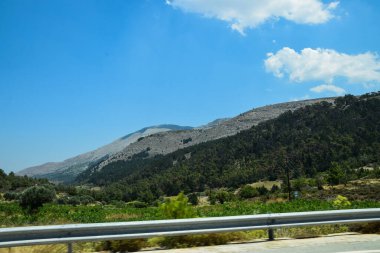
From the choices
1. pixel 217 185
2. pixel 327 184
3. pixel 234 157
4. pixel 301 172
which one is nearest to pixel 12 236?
pixel 327 184

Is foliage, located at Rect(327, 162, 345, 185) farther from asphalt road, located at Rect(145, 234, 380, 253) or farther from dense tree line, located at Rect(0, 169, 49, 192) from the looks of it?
asphalt road, located at Rect(145, 234, 380, 253)

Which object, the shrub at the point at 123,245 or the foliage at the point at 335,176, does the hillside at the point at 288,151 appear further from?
the shrub at the point at 123,245

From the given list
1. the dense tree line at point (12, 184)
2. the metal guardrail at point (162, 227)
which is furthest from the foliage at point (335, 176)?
the metal guardrail at point (162, 227)

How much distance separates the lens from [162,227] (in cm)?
857

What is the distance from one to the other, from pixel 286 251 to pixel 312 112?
167m

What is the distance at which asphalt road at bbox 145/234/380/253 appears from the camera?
8289 mm

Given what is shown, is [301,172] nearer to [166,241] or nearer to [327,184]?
[327,184]

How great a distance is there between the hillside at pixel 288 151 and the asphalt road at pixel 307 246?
103857mm

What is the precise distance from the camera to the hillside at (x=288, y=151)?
122938 mm

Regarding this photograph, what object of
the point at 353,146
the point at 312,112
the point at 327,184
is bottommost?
the point at 327,184

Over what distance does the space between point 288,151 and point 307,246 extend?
431 ft

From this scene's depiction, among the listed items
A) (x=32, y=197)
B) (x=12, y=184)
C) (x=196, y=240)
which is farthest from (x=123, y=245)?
(x=12, y=184)

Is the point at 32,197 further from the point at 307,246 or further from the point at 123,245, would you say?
the point at 307,246

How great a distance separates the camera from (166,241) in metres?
9.09
